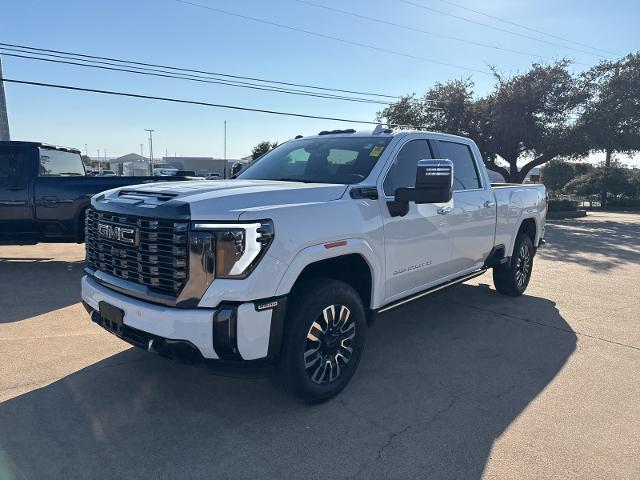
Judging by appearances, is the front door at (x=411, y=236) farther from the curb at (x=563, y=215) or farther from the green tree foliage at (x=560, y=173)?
the green tree foliage at (x=560, y=173)

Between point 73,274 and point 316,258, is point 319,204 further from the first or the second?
point 73,274

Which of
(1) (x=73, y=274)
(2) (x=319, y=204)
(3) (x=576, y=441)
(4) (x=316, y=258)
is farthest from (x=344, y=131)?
(1) (x=73, y=274)

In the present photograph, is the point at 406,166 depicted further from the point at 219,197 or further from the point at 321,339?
the point at 219,197

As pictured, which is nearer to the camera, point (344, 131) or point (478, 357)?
point (478, 357)

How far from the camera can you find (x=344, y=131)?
474 centimetres

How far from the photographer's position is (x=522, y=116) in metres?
23.3

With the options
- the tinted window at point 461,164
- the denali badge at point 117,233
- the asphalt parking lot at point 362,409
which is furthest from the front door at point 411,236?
the denali badge at point 117,233

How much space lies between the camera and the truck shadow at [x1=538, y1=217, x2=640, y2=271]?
32.3ft

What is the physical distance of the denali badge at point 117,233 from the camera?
3.03 metres

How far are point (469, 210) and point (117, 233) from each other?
3.39 meters

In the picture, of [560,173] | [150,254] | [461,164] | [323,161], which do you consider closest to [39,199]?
[323,161]

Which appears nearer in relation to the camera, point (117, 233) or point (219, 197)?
point (219, 197)

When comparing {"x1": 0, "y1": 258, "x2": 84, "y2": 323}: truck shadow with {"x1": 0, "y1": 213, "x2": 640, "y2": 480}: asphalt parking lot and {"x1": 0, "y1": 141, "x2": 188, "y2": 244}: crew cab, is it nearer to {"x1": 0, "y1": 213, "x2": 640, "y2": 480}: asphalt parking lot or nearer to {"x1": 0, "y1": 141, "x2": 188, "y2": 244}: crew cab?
{"x1": 0, "y1": 213, "x2": 640, "y2": 480}: asphalt parking lot

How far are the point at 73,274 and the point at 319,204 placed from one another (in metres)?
5.67
